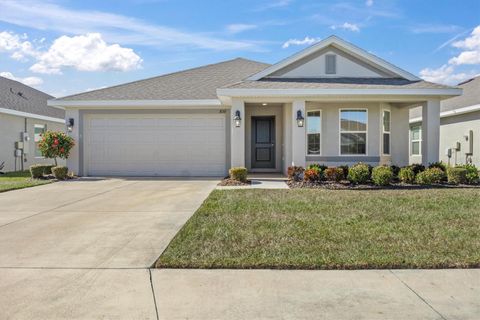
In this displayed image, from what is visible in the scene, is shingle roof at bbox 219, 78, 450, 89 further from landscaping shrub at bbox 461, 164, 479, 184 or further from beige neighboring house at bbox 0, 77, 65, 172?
beige neighboring house at bbox 0, 77, 65, 172

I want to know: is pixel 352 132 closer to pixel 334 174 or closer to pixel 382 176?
Answer: pixel 334 174

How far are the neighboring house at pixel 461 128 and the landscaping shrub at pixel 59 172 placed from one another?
1462 centimetres

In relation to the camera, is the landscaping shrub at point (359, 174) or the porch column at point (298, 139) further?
the porch column at point (298, 139)

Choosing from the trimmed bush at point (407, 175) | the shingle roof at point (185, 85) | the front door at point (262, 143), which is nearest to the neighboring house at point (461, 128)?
the trimmed bush at point (407, 175)

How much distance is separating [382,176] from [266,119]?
6.83m

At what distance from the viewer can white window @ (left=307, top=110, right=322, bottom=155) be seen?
48.4 ft

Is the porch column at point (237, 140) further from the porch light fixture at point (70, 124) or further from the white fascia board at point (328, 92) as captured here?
the porch light fixture at point (70, 124)

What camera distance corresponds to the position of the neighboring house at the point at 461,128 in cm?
1747

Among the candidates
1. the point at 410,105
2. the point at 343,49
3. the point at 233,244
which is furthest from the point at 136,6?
the point at 410,105

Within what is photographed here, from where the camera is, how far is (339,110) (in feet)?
47.9

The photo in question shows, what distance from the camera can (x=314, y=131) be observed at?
14812mm

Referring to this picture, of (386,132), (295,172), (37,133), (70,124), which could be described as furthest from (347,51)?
(37,133)

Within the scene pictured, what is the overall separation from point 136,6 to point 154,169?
6538 millimetres

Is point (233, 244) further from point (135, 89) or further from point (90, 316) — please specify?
point (135, 89)
